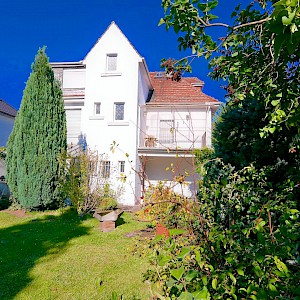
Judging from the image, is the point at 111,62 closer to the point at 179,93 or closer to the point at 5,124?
the point at 179,93

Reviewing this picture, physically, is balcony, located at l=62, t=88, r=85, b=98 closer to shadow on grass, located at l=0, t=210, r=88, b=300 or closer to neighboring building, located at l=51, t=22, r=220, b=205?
neighboring building, located at l=51, t=22, r=220, b=205

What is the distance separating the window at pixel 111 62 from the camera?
1504 centimetres

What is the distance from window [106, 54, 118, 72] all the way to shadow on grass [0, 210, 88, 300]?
353 inches

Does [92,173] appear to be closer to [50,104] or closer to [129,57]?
[50,104]

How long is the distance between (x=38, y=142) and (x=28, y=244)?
5897 millimetres

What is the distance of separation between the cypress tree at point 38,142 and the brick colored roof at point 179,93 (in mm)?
6921

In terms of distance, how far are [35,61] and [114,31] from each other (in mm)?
5559

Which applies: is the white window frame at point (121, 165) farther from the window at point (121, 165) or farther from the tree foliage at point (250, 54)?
the tree foliage at point (250, 54)

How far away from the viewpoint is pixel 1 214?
35.2 feet

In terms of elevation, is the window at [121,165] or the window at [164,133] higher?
the window at [164,133]

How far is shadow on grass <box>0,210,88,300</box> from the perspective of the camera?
455 cm

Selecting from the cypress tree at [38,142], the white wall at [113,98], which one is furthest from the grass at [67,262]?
the white wall at [113,98]

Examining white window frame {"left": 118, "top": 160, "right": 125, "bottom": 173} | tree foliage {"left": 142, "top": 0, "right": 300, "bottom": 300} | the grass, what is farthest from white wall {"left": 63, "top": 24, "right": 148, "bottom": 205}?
tree foliage {"left": 142, "top": 0, "right": 300, "bottom": 300}

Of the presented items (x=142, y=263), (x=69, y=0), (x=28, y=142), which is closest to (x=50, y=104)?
(x=28, y=142)
